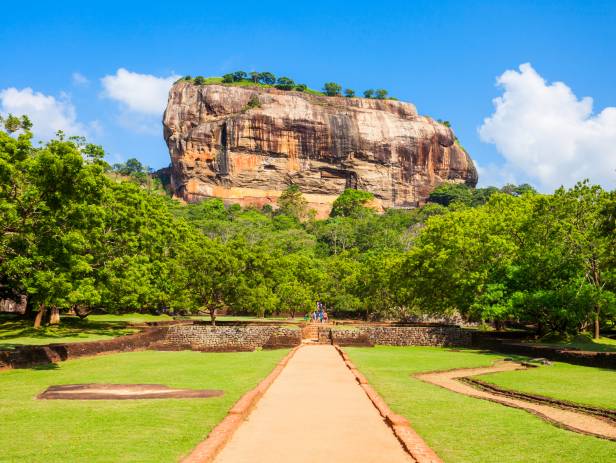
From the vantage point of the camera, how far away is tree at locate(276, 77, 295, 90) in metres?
139

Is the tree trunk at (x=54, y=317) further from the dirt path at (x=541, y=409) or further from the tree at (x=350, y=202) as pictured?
the tree at (x=350, y=202)

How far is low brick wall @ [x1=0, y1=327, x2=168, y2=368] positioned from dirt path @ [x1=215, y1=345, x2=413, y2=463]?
9018mm

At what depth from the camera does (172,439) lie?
7773 millimetres

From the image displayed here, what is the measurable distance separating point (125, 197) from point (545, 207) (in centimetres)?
2343

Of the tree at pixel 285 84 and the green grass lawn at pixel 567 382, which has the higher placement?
the tree at pixel 285 84

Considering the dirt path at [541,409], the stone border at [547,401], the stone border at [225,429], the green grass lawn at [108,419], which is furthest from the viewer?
the stone border at [547,401]

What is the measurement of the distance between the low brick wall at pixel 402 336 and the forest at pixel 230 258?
1.79 meters

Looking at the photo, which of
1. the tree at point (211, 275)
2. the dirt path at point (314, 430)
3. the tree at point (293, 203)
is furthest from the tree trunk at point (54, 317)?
the tree at point (293, 203)

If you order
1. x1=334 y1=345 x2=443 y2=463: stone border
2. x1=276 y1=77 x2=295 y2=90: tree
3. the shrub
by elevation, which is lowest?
x1=334 y1=345 x2=443 y2=463: stone border

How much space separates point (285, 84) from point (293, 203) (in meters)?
37.2

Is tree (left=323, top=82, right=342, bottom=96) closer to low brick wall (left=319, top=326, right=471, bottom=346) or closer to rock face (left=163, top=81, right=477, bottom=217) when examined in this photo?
rock face (left=163, top=81, right=477, bottom=217)

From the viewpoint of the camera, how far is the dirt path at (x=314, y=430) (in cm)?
740

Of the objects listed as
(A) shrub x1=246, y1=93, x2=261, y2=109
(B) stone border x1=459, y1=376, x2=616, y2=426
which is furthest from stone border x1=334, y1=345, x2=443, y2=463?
(A) shrub x1=246, y1=93, x2=261, y2=109

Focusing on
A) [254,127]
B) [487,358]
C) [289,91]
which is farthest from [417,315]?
[289,91]
